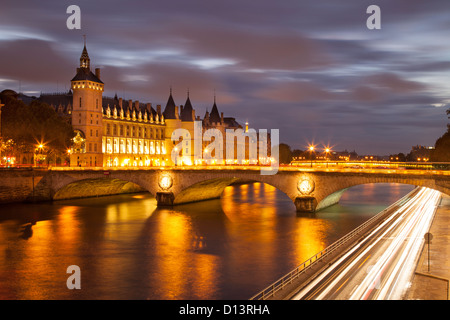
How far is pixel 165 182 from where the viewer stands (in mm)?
77375

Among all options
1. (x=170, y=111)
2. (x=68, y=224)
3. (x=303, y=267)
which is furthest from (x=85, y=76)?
(x=303, y=267)

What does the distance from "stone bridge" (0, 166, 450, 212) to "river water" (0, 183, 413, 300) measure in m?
2.96

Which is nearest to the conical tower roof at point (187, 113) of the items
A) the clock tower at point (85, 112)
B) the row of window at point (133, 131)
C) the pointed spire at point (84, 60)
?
the row of window at point (133, 131)

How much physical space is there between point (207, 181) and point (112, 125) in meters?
58.5

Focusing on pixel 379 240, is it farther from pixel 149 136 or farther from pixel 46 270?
pixel 149 136

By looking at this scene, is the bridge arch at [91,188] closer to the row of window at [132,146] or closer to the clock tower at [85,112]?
the clock tower at [85,112]

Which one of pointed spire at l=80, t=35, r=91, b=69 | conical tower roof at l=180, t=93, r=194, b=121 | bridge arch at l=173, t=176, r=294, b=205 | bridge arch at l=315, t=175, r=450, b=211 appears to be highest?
pointed spire at l=80, t=35, r=91, b=69

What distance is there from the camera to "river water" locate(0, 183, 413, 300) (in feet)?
108

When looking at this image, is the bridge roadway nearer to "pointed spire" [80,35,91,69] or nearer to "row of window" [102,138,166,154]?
"pointed spire" [80,35,91,69]

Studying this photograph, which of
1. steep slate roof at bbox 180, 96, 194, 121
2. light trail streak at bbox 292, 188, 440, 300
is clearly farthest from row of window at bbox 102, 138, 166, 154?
light trail streak at bbox 292, 188, 440, 300

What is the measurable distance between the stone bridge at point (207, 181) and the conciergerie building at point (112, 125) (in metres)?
23.2

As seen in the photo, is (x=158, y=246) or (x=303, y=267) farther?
(x=158, y=246)

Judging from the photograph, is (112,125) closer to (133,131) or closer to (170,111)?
(133,131)
